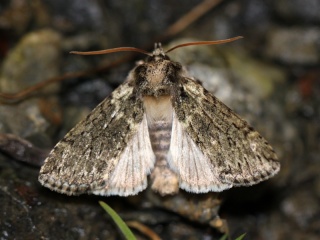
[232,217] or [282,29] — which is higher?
[282,29]

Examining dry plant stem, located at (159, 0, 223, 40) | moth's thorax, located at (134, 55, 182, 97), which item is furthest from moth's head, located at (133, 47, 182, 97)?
dry plant stem, located at (159, 0, 223, 40)

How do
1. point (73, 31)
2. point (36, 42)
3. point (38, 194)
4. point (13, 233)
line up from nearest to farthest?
point (13, 233) < point (38, 194) < point (36, 42) < point (73, 31)

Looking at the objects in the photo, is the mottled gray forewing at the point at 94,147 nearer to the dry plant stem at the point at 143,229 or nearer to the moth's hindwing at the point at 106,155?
the moth's hindwing at the point at 106,155

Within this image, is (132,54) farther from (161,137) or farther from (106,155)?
(106,155)

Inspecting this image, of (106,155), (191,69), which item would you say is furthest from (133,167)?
(191,69)

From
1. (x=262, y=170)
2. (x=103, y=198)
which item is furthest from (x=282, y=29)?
(x=103, y=198)

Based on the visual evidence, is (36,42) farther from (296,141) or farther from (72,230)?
(296,141)

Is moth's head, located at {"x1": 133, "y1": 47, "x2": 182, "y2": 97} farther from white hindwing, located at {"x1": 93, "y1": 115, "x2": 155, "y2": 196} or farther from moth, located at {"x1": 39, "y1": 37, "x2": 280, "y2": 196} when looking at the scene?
white hindwing, located at {"x1": 93, "y1": 115, "x2": 155, "y2": 196}

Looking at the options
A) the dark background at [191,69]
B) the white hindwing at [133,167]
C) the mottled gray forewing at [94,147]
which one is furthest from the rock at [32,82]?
the white hindwing at [133,167]
